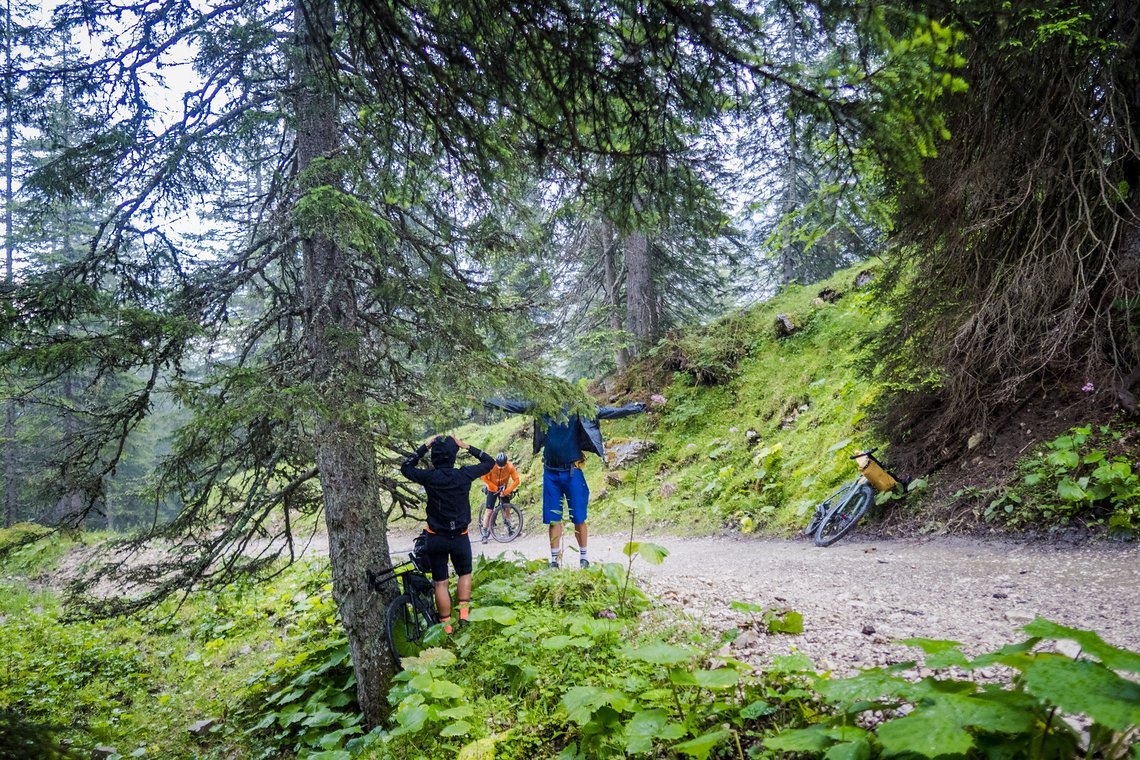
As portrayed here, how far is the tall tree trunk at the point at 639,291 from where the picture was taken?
576 inches

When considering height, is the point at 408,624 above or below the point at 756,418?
below

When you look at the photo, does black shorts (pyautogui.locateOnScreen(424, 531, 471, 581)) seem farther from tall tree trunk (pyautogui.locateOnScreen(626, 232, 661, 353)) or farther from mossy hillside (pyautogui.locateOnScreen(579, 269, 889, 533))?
tall tree trunk (pyautogui.locateOnScreen(626, 232, 661, 353))

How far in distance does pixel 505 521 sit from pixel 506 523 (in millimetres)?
56

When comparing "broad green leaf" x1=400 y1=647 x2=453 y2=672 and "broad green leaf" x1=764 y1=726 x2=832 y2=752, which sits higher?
"broad green leaf" x1=764 y1=726 x2=832 y2=752

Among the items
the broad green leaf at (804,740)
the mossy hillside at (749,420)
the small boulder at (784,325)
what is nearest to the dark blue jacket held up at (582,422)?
the mossy hillside at (749,420)

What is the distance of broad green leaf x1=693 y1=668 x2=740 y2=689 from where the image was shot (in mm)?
2197

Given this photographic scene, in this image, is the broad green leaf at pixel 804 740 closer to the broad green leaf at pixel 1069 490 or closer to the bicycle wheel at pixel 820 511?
the broad green leaf at pixel 1069 490

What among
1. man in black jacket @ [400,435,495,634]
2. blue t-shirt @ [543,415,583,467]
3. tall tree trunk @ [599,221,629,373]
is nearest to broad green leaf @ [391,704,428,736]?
man in black jacket @ [400,435,495,634]

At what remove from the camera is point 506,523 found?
42.0 feet

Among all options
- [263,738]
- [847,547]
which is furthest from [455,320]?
[847,547]

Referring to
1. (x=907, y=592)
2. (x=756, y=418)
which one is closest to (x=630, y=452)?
(x=756, y=418)

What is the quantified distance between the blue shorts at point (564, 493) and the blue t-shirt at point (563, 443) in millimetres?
132

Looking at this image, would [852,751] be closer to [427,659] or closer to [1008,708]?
[1008,708]

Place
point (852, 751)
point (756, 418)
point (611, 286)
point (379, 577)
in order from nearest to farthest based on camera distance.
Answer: point (852, 751) < point (379, 577) < point (756, 418) < point (611, 286)
